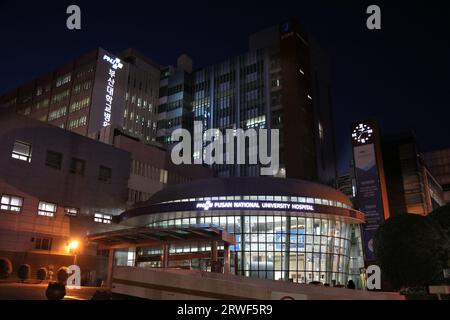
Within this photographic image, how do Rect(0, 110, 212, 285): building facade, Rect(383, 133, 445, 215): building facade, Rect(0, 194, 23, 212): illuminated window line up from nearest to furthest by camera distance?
Rect(0, 194, 23, 212): illuminated window → Rect(0, 110, 212, 285): building facade → Rect(383, 133, 445, 215): building facade

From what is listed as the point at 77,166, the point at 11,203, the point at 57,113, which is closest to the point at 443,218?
the point at 77,166

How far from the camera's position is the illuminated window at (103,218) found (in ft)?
176

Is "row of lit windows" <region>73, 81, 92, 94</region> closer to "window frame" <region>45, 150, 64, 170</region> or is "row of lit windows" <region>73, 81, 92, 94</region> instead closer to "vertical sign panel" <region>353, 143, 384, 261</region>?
"window frame" <region>45, 150, 64, 170</region>

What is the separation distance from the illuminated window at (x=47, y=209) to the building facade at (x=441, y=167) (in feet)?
357

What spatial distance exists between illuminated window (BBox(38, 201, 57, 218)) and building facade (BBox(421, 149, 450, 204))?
10872 centimetres

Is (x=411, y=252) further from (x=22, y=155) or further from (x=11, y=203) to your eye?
(x=22, y=155)

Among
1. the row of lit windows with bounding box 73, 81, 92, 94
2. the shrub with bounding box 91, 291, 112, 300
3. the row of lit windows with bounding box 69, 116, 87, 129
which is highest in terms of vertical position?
the row of lit windows with bounding box 73, 81, 92, 94

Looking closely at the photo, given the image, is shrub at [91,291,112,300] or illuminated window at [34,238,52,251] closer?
shrub at [91,291,112,300]

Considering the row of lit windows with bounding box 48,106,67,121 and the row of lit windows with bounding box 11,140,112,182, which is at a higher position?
the row of lit windows with bounding box 48,106,67,121

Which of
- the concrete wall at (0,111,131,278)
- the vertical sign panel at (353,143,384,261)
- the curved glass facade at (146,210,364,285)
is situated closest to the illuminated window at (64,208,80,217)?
the concrete wall at (0,111,131,278)

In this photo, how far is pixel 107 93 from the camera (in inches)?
4626

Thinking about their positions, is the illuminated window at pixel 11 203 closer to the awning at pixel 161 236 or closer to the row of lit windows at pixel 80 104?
the awning at pixel 161 236

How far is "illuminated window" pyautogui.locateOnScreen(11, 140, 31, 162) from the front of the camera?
148 ft

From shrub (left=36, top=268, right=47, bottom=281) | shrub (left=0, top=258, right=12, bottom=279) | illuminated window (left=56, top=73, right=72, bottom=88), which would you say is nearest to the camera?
shrub (left=0, top=258, right=12, bottom=279)
